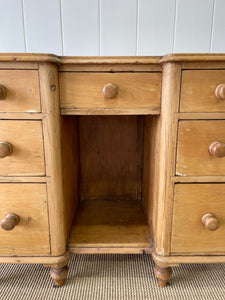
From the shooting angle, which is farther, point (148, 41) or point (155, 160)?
point (148, 41)

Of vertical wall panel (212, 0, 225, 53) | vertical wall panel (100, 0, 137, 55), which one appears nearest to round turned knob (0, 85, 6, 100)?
vertical wall panel (100, 0, 137, 55)

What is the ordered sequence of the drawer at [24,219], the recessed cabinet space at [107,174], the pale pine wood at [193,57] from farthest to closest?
the recessed cabinet space at [107,174] → the drawer at [24,219] → the pale pine wood at [193,57]

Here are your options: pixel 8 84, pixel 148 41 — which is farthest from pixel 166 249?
pixel 148 41

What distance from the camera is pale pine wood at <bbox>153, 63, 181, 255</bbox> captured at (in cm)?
62

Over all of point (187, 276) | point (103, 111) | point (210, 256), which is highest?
point (103, 111)

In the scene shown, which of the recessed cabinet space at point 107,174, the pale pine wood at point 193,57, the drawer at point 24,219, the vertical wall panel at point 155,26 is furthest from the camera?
the vertical wall panel at point 155,26

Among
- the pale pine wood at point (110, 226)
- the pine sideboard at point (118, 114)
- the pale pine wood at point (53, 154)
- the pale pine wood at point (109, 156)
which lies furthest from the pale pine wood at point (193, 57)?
the pale pine wood at point (110, 226)

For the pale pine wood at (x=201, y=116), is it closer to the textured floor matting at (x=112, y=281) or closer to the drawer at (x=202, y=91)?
the drawer at (x=202, y=91)

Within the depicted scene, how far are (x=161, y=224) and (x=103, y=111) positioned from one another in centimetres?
42

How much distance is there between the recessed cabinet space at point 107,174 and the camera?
902mm

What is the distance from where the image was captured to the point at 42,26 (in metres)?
1.02

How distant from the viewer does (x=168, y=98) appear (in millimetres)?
631

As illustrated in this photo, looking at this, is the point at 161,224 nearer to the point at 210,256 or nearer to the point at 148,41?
the point at 210,256

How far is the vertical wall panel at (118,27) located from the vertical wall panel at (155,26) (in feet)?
0.12
